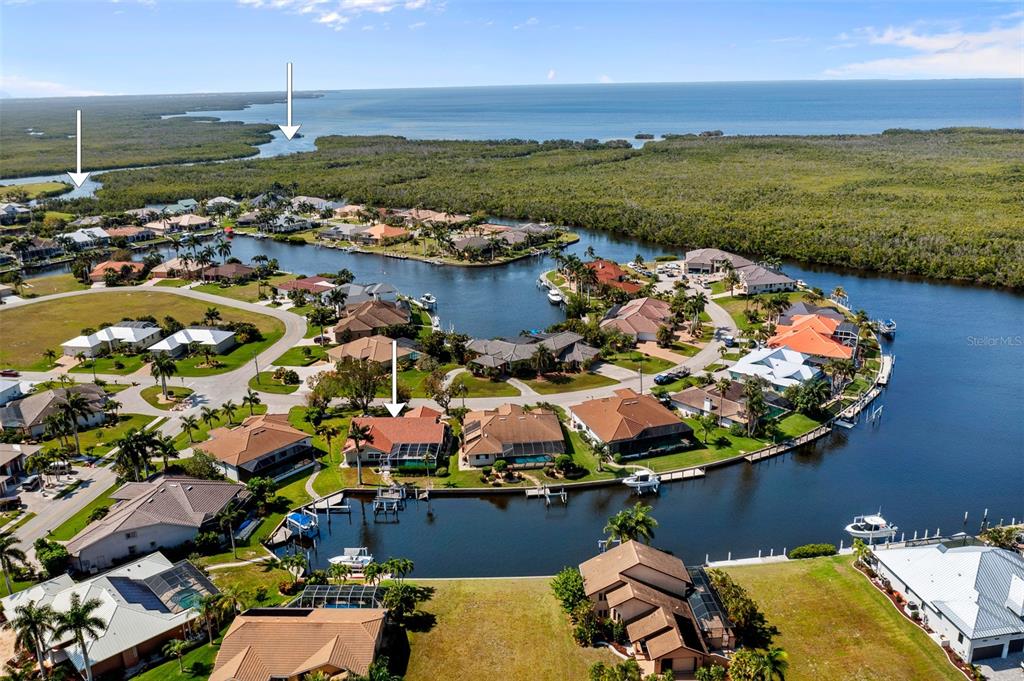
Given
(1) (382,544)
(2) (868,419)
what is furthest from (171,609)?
(2) (868,419)

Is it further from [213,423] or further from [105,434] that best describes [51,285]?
[213,423]

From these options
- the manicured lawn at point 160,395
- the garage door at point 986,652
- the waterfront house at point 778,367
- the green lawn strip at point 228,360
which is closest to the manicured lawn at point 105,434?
the manicured lawn at point 160,395

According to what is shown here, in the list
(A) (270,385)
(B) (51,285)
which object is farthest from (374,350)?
(B) (51,285)

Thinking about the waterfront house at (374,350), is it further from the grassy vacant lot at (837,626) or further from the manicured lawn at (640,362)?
the grassy vacant lot at (837,626)

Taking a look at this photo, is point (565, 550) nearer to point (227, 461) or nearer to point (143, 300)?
point (227, 461)

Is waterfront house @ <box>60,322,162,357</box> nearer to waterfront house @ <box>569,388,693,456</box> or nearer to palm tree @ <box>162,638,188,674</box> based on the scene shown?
waterfront house @ <box>569,388,693,456</box>

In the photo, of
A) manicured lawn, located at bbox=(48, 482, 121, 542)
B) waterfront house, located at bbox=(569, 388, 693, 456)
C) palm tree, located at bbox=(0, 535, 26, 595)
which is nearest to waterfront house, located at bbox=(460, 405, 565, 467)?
waterfront house, located at bbox=(569, 388, 693, 456)
